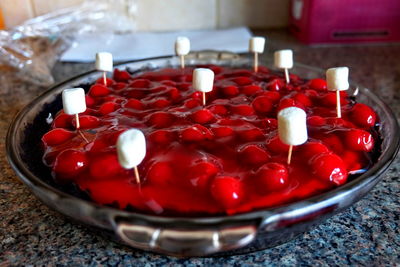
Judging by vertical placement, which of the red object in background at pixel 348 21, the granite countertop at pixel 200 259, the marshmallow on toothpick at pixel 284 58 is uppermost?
the marshmallow on toothpick at pixel 284 58

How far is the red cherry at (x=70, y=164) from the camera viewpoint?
54 cm

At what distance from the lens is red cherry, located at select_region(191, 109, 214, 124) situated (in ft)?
2.12

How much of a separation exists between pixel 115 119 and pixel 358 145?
347mm

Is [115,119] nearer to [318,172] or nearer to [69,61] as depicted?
[318,172]

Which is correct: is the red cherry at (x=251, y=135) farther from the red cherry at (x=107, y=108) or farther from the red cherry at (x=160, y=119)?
the red cherry at (x=107, y=108)

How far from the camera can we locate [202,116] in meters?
0.65

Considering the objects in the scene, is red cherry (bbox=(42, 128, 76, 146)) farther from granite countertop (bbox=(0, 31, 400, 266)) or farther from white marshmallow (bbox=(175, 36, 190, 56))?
white marshmallow (bbox=(175, 36, 190, 56))

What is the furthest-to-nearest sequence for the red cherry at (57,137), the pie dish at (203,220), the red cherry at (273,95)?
the red cherry at (273,95) < the red cherry at (57,137) < the pie dish at (203,220)

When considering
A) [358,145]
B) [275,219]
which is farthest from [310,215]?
[358,145]

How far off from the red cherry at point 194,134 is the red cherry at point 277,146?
0.08 m

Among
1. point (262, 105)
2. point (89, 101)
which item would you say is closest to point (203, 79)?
point (262, 105)

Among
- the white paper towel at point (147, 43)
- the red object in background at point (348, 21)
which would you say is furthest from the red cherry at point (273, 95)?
the red object in background at point (348, 21)

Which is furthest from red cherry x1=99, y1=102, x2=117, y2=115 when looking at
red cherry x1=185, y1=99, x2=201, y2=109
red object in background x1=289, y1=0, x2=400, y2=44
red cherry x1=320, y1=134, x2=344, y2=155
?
red object in background x1=289, y1=0, x2=400, y2=44

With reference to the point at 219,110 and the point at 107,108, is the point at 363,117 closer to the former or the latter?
the point at 219,110
